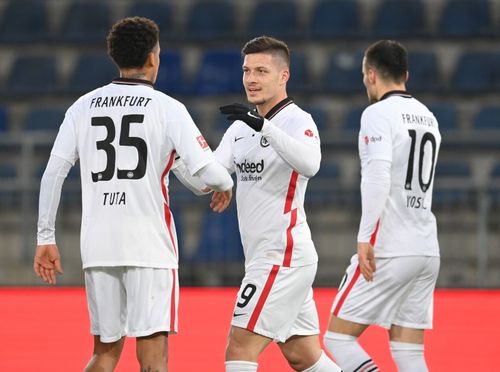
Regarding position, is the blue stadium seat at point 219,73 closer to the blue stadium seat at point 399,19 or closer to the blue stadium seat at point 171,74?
the blue stadium seat at point 171,74

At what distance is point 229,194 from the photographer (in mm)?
5160

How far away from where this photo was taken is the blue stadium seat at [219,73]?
1534cm

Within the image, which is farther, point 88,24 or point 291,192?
point 88,24

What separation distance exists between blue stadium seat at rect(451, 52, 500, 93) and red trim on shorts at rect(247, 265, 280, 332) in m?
10.4

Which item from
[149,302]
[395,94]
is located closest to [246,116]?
[149,302]

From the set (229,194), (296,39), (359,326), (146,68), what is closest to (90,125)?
(146,68)

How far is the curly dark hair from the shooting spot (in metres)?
4.91

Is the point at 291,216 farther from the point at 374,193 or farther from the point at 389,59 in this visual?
the point at 389,59

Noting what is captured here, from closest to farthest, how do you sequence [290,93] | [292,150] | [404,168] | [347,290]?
1. [292,150]
2. [404,168]
3. [347,290]
4. [290,93]

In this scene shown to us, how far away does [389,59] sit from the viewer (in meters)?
5.96

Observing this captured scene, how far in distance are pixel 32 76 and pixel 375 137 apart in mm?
11004

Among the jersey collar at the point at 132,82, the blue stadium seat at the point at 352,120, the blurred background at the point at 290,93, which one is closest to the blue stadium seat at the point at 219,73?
the blurred background at the point at 290,93

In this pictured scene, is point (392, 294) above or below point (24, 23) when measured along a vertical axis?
below

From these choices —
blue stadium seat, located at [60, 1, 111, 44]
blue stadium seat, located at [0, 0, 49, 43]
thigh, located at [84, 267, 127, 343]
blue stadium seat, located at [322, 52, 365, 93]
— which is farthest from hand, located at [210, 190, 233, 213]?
blue stadium seat, located at [0, 0, 49, 43]
